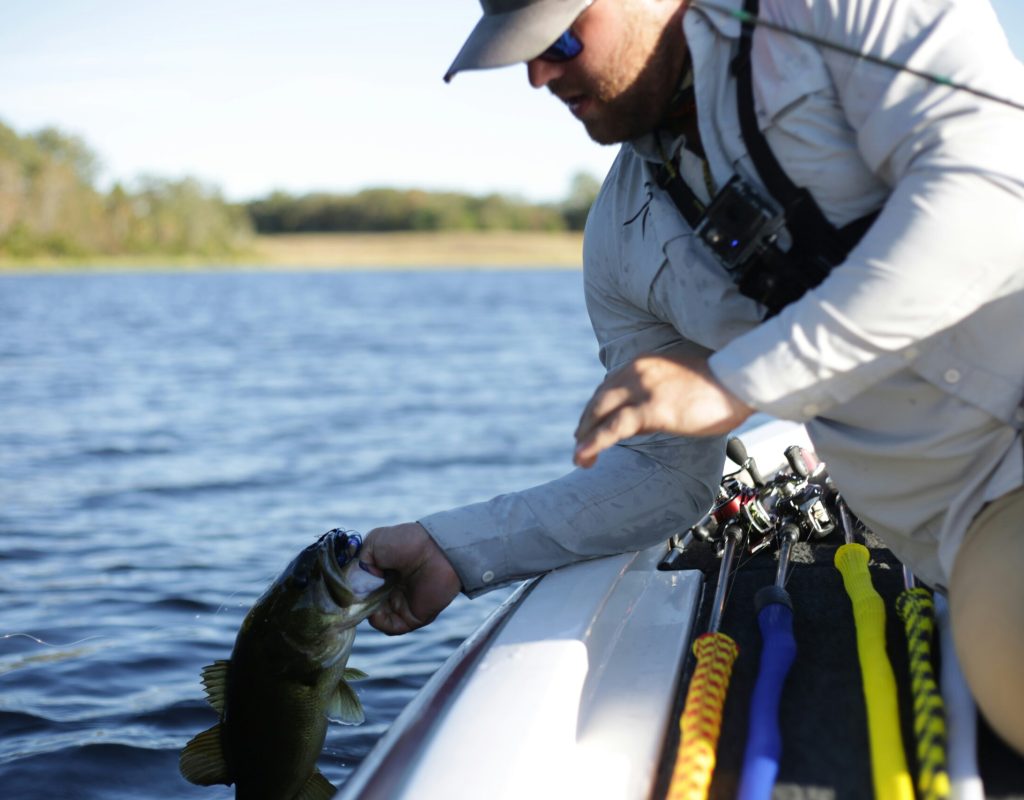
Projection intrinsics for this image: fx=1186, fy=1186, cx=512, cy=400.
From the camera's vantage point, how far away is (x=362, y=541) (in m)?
2.99

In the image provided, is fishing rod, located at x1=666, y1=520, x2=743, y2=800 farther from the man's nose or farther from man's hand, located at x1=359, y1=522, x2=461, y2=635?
the man's nose

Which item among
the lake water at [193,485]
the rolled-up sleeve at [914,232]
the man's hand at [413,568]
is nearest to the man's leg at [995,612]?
the rolled-up sleeve at [914,232]

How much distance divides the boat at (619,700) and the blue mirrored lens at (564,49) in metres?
1.13

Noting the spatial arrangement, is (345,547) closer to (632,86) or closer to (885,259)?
(632,86)

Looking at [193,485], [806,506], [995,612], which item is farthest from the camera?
[193,485]

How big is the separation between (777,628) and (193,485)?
7857mm

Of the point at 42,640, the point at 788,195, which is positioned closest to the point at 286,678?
the point at 788,195

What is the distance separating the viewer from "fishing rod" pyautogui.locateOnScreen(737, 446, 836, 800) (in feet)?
6.22

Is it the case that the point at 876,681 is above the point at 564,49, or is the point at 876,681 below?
below

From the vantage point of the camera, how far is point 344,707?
119 inches

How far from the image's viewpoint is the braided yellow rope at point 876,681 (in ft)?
5.99

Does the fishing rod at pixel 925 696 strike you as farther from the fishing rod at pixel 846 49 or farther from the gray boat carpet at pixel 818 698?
the fishing rod at pixel 846 49

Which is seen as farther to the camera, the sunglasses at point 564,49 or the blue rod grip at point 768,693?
the sunglasses at point 564,49

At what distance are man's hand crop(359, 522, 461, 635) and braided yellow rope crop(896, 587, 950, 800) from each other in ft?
3.56
